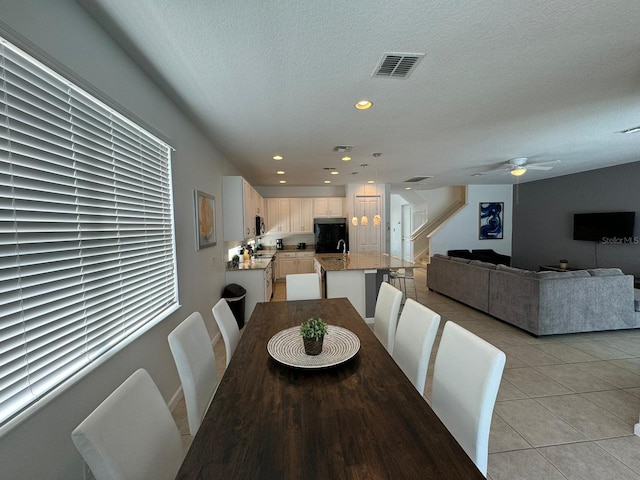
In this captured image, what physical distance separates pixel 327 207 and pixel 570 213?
574 cm

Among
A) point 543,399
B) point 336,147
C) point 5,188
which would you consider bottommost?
point 543,399

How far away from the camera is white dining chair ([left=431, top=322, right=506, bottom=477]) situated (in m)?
1.14

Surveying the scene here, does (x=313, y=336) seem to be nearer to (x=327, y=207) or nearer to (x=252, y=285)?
(x=252, y=285)

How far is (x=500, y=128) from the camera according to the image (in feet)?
10.6

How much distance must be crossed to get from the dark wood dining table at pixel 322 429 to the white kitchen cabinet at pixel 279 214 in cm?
588

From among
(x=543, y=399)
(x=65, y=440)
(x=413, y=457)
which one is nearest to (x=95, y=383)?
(x=65, y=440)

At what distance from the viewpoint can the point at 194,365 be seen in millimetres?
1509

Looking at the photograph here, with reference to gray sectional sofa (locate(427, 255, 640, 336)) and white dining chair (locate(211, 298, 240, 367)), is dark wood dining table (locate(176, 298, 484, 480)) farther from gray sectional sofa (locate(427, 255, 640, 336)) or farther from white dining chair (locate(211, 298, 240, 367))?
gray sectional sofa (locate(427, 255, 640, 336))

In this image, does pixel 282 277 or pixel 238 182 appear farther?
pixel 282 277

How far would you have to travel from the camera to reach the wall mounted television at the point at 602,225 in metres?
5.32

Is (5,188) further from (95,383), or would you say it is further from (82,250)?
(95,383)

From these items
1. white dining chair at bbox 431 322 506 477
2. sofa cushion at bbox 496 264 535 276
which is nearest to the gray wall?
sofa cushion at bbox 496 264 535 276

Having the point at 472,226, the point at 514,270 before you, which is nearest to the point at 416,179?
the point at 472,226

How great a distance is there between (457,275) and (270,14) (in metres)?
5.00
